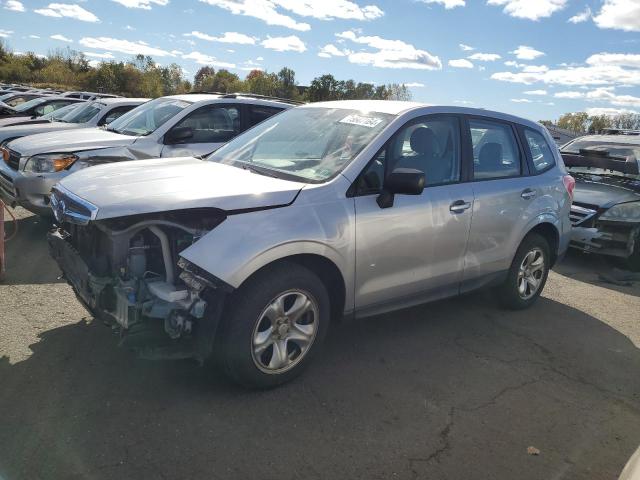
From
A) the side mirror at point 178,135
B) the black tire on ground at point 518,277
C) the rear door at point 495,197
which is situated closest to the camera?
the rear door at point 495,197

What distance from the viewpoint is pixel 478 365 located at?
411 centimetres

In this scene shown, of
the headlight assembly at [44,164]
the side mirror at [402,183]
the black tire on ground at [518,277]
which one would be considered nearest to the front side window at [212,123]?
the headlight assembly at [44,164]

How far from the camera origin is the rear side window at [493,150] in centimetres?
461

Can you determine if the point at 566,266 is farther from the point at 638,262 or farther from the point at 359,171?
the point at 359,171

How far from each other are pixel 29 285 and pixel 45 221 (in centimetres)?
281

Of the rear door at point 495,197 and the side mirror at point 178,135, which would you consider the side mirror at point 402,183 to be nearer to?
the rear door at point 495,197

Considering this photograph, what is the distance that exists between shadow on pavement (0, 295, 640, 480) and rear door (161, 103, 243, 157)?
3.31 metres

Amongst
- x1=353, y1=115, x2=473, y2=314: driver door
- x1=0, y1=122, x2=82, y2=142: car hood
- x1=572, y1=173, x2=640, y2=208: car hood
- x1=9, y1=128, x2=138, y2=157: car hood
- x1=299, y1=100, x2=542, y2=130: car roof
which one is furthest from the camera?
x1=0, y1=122, x2=82, y2=142: car hood

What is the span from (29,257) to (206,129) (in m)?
2.74

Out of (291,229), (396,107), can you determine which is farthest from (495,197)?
(291,229)

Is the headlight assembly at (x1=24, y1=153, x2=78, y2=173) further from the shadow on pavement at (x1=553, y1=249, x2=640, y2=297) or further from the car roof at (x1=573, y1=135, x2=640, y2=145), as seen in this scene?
the car roof at (x1=573, y1=135, x2=640, y2=145)

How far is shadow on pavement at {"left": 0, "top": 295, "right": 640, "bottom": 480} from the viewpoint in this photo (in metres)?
2.75

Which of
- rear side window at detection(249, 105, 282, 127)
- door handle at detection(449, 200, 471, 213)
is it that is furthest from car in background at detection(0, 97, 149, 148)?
door handle at detection(449, 200, 471, 213)

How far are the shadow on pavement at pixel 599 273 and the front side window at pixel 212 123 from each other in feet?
15.9
